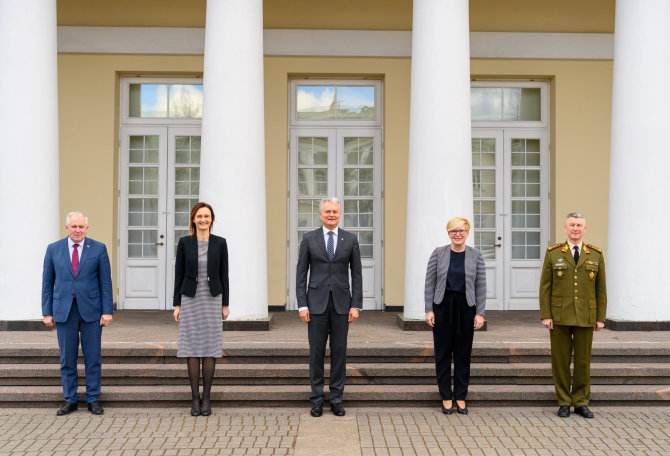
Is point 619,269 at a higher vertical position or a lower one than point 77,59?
lower

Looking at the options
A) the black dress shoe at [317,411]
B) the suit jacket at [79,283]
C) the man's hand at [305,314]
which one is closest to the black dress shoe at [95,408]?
the suit jacket at [79,283]

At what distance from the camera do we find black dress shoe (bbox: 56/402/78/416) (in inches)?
A: 227

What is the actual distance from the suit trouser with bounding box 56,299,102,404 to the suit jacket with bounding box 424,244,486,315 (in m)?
2.91

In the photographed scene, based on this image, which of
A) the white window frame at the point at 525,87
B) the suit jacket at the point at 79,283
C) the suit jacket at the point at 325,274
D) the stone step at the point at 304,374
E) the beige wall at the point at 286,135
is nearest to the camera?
the suit jacket at the point at 325,274

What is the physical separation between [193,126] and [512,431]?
24.8 ft

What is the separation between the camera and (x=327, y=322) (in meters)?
5.76

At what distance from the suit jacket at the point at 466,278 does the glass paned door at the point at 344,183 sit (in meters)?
5.18

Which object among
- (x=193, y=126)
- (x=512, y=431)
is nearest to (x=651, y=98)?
(x=512, y=431)

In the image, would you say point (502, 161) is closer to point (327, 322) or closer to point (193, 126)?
point (193, 126)

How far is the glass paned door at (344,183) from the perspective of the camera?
11055 millimetres

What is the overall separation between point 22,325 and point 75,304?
2705 millimetres

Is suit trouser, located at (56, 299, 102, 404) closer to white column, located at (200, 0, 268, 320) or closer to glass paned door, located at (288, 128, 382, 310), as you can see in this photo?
white column, located at (200, 0, 268, 320)

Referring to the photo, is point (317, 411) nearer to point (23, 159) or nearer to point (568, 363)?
point (568, 363)

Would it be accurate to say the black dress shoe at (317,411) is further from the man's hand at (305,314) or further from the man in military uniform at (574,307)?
the man in military uniform at (574,307)
